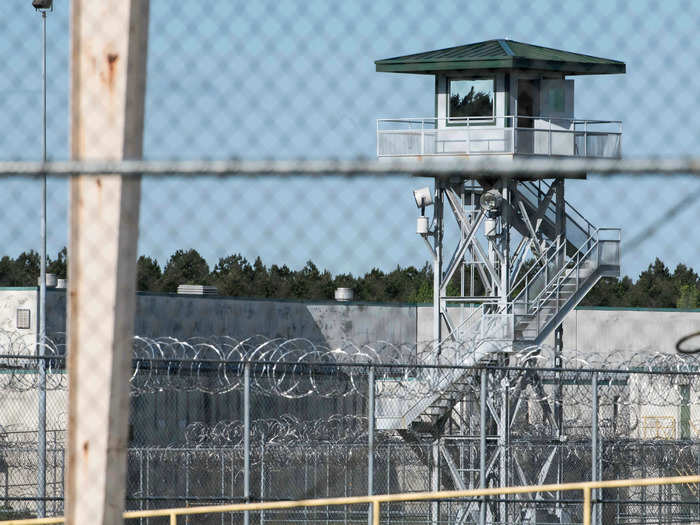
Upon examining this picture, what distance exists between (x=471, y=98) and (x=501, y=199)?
3.02m

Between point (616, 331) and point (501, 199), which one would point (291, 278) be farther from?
point (616, 331)

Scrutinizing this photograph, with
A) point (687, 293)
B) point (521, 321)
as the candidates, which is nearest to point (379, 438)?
point (521, 321)

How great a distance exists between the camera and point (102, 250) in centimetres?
456

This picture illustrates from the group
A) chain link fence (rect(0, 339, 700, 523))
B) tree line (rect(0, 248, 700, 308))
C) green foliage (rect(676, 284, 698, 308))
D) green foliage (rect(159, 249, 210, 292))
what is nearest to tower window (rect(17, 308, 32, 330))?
chain link fence (rect(0, 339, 700, 523))

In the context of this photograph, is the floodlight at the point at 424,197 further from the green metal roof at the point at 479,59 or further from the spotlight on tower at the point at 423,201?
the green metal roof at the point at 479,59

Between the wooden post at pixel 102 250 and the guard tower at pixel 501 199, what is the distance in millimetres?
18633

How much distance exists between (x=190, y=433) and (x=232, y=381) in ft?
11.1

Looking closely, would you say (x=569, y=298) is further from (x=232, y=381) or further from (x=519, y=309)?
(x=232, y=381)

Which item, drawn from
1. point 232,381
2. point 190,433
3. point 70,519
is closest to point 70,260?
point 70,519

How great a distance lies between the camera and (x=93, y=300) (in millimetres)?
4586

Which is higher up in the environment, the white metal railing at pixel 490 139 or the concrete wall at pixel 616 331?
the white metal railing at pixel 490 139

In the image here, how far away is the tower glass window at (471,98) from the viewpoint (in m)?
27.1

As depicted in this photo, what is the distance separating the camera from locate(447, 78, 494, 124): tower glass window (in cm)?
2711

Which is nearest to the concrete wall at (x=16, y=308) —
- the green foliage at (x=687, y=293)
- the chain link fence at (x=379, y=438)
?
the chain link fence at (x=379, y=438)
